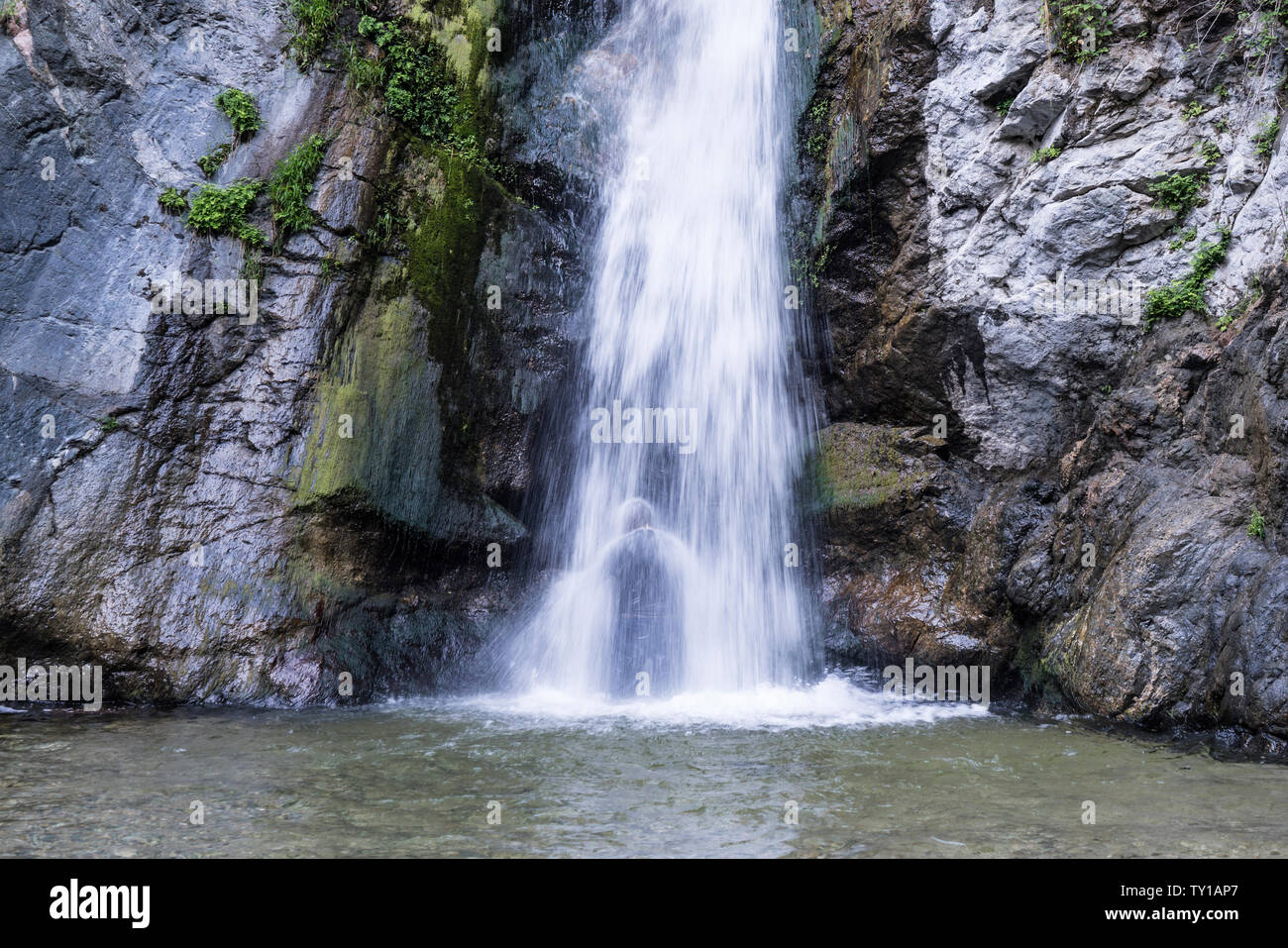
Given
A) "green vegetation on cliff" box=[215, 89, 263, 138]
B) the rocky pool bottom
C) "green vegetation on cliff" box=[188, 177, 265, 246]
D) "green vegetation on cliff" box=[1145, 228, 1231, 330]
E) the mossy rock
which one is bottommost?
the rocky pool bottom

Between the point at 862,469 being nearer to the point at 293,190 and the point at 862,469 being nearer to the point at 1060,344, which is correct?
the point at 1060,344

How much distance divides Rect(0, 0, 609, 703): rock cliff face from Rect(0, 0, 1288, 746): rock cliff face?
32 mm

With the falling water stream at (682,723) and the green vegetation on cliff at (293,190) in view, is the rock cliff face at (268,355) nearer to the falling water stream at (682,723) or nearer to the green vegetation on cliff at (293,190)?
the green vegetation on cliff at (293,190)

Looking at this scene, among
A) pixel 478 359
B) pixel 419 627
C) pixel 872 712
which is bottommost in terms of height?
pixel 872 712

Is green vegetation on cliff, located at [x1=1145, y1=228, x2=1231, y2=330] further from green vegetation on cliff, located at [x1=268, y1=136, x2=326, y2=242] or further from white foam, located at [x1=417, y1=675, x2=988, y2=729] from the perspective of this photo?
green vegetation on cliff, located at [x1=268, y1=136, x2=326, y2=242]

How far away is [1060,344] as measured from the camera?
874cm

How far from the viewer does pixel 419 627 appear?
28.8ft

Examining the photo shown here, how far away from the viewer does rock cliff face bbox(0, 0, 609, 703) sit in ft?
25.9

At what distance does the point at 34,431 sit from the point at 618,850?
706cm

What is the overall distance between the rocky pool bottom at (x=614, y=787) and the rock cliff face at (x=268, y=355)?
1.10m

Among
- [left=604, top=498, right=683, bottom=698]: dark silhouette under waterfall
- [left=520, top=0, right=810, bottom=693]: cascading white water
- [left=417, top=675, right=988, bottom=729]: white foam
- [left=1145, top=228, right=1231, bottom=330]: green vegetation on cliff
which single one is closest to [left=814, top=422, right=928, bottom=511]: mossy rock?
[left=520, top=0, right=810, bottom=693]: cascading white water

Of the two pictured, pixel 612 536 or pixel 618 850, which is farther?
pixel 612 536

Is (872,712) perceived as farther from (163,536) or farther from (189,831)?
(163,536)

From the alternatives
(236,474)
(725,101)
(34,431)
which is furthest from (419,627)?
(725,101)
